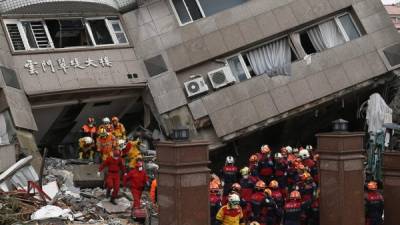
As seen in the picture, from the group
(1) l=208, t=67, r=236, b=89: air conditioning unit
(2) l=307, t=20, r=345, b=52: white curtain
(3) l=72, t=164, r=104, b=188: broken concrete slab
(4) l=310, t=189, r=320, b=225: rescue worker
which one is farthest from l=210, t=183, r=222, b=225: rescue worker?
(2) l=307, t=20, r=345, b=52: white curtain

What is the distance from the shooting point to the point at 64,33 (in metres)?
18.6

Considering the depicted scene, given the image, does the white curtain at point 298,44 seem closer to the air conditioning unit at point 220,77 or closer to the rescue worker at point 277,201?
the air conditioning unit at point 220,77

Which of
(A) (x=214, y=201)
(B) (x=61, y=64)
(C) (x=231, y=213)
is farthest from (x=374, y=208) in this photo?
(B) (x=61, y=64)

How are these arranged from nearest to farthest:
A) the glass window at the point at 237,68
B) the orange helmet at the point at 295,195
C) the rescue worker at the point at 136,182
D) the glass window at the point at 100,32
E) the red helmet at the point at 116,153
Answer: the orange helmet at the point at 295,195 → the rescue worker at the point at 136,182 → the red helmet at the point at 116,153 → the glass window at the point at 100,32 → the glass window at the point at 237,68

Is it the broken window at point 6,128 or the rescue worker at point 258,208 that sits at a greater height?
the broken window at point 6,128

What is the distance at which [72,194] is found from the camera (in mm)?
14500

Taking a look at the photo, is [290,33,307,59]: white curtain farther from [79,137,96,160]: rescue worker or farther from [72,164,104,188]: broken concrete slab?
[72,164,104,188]: broken concrete slab

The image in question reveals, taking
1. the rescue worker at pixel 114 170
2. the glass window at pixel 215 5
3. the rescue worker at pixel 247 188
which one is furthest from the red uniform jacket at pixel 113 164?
the glass window at pixel 215 5

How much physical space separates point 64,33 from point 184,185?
431 inches

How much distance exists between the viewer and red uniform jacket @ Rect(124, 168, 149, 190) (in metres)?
13.4

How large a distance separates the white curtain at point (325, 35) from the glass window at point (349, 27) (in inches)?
10.2

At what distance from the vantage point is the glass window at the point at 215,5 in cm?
1925

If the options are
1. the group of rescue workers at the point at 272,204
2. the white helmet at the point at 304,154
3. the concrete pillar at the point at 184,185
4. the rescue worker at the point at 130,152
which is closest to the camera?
the concrete pillar at the point at 184,185

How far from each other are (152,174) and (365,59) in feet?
25.4
